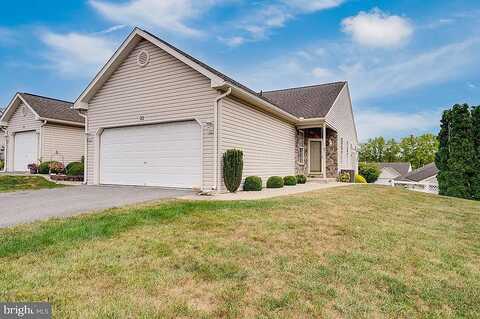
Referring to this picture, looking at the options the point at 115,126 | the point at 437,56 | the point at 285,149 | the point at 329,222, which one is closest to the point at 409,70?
the point at 437,56

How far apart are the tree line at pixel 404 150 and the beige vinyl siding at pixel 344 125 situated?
43.9 metres

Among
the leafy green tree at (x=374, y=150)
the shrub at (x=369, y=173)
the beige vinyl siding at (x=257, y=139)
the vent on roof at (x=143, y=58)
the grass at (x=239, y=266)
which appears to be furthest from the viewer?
the leafy green tree at (x=374, y=150)

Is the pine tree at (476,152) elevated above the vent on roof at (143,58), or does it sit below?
below

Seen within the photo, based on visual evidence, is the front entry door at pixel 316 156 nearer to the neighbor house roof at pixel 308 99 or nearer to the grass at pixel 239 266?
the neighbor house roof at pixel 308 99

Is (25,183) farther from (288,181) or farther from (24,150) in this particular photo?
(288,181)

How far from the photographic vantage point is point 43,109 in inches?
734

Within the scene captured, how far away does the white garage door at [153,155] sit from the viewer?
34.3ft

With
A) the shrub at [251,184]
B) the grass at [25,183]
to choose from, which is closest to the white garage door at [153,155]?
the shrub at [251,184]

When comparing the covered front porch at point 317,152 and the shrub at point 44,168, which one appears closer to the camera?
the shrub at point 44,168

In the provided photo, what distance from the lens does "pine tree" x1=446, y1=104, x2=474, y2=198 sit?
14258 mm

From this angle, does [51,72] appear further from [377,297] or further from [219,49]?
[377,297]

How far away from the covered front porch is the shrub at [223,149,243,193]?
27.3 feet

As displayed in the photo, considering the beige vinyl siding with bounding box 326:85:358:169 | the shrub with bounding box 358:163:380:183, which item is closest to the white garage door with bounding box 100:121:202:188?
the beige vinyl siding with bounding box 326:85:358:169

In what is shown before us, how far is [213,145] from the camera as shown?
976 centimetres
